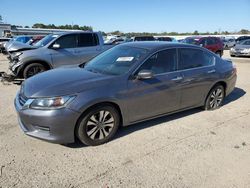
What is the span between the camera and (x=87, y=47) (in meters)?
9.25

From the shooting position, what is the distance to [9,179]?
3.13 meters

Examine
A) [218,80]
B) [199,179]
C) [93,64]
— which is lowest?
[199,179]

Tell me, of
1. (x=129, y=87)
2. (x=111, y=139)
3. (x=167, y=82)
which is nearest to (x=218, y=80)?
(x=167, y=82)

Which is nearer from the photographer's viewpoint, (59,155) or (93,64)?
(59,155)

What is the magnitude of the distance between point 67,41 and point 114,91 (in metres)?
5.67

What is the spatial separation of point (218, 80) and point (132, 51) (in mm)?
2183

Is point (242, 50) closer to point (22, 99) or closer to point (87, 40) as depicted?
point (87, 40)

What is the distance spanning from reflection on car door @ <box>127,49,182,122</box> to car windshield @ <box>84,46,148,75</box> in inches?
8.5

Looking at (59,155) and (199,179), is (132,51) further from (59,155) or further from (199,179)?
(199,179)

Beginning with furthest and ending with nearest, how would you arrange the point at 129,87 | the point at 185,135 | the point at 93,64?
the point at 93,64 → the point at 185,135 → the point at 129,87

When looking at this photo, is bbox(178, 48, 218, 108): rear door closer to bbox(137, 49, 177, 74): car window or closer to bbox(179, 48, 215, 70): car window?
bbox(179, 48, 215, 70): car window

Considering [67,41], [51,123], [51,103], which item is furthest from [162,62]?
[67,41]

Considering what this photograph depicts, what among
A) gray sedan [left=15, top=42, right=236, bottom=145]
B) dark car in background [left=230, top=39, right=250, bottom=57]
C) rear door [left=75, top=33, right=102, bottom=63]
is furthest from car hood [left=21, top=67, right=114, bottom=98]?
dark car in background [left=230, top=39, right=250, bottom=57]

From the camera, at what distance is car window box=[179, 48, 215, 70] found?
4.97m
